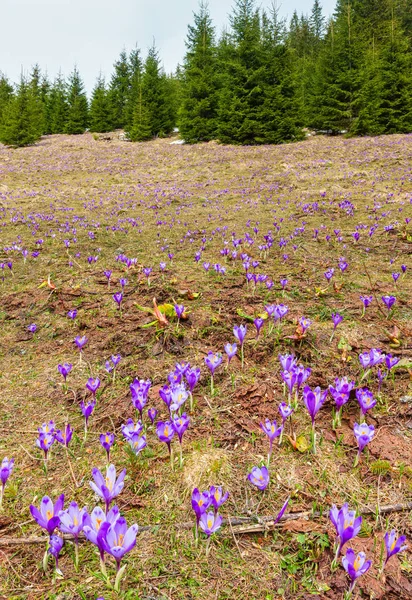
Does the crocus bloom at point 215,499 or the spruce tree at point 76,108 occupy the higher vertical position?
the spruce tree at point 76,108

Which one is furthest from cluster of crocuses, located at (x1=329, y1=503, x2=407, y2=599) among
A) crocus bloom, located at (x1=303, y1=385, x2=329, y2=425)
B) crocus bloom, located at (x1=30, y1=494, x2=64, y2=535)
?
crocus bloom, located at (x1=30, y1=494, x2=64, y2=535)

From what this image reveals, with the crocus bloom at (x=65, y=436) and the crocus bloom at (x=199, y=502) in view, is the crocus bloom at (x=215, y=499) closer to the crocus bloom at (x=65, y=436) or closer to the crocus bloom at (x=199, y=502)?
the crocus bloom at (x=199, y=502)

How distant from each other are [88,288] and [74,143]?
29547 millimetres

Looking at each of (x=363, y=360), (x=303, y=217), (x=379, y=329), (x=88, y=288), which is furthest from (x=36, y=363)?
(x=303, y=217)

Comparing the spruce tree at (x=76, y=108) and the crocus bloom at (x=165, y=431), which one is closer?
the crocus bloom at (x=165, y=431)

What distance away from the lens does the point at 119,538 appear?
1391mm

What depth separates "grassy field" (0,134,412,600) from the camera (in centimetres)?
157

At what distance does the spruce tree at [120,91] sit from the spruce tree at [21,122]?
32.7 ft

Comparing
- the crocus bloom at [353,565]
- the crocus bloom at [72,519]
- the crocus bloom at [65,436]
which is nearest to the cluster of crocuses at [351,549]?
the crocus bloom at [353,565]

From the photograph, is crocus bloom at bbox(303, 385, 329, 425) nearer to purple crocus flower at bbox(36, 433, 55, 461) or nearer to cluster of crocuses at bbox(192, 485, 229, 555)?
cluster of crocuses at bbox(192, 485, 229, 555)

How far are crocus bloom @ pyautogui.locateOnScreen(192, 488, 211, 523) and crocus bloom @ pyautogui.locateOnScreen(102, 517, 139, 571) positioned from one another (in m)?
0.29

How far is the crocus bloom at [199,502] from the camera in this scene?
1545 millimetres

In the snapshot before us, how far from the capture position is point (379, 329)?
3.60m

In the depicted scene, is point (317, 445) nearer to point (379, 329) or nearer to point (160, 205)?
point (379, 329)
